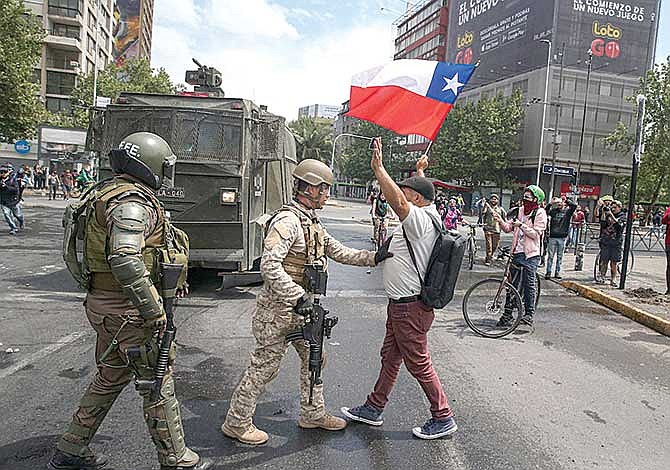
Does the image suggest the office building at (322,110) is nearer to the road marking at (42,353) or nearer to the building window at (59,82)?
the building window at (59,82)

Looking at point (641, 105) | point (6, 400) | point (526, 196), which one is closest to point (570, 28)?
point (641, 105)

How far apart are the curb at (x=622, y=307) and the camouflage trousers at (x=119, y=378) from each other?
23.7 feet

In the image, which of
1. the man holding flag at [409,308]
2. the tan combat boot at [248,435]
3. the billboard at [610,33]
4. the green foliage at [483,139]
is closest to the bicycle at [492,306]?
the man holding flag at [409,308]

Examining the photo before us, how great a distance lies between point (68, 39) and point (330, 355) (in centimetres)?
5177

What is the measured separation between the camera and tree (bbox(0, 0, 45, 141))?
1969 centimetres

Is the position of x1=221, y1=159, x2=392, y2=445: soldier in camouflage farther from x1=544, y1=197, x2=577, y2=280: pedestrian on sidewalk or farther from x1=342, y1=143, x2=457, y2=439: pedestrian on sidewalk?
x1=544, y1=197, x2=577, y2=280: pedestrian on sidewalk

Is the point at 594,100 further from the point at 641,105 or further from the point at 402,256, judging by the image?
the point at 402,256

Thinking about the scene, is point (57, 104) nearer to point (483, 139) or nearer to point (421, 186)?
point (483, 139)

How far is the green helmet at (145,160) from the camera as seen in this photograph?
10.5 feet

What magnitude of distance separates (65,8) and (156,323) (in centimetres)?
5404

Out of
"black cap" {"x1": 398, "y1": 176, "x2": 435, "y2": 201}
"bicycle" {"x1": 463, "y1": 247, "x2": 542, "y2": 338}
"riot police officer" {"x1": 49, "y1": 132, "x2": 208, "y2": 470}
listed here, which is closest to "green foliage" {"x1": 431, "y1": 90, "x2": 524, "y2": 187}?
"bicycle" {"x1": 463, "y1": 247, "x2": 542, "y2": 338}

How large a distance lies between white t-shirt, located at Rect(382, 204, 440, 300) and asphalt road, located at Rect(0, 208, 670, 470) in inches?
42.0

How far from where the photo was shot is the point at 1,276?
9.39 metres

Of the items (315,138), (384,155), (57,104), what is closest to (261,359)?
(57,104)
